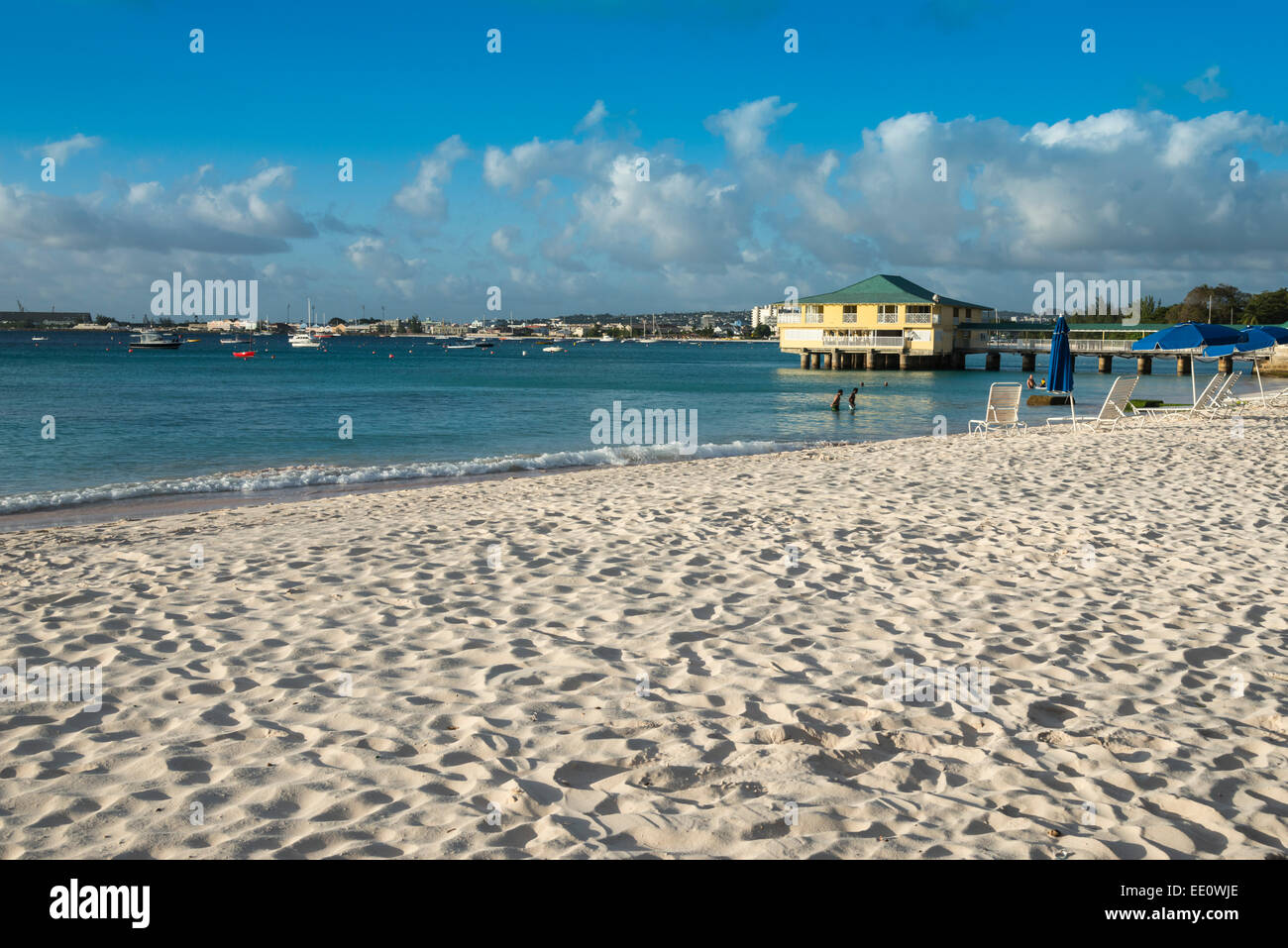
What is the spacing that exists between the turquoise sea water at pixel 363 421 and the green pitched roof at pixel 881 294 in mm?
8655

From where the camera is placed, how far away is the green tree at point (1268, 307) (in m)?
95.1

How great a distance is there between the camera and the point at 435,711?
4066 mm

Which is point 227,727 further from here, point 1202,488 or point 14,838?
point 1202,488

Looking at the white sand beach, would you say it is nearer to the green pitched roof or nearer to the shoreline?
the shoreline

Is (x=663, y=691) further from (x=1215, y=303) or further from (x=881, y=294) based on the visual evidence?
(x=1215, y=303)

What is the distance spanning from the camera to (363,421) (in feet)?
96.0

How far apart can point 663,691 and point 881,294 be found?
7000cm

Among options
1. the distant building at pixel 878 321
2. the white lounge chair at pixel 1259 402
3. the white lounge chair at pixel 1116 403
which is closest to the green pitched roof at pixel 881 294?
the distant building at pixel 878 321

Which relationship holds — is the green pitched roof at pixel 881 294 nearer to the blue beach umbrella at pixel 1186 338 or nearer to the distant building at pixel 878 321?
the distant building at pixel 878 321

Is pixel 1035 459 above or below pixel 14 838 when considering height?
above

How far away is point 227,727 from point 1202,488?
10.2m

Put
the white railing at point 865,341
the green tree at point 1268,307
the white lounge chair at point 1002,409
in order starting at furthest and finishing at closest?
1. the green tree at point 1268,307
2. the white railing at point 865,341
3. the white lounge chair at point 1002,409

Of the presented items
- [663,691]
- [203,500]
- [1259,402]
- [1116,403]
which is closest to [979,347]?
[1259,402]
